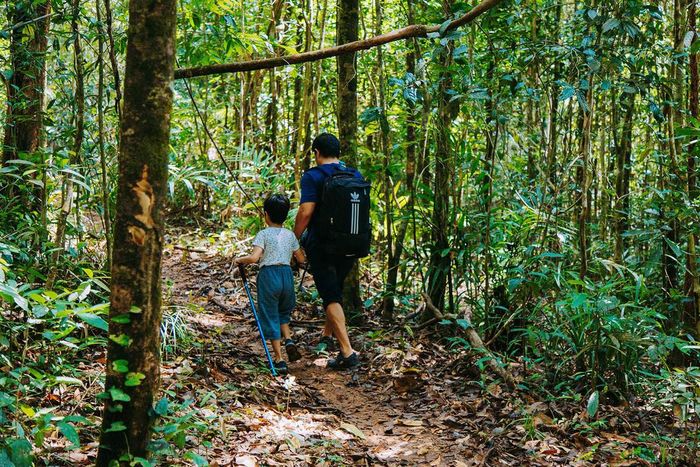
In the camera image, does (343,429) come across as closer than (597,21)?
Yes

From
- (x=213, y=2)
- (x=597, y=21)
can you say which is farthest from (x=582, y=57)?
(x=213, y=2)

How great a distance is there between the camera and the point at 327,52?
197 inches

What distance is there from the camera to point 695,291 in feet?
19.7

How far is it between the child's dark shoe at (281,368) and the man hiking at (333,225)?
0.55 metres

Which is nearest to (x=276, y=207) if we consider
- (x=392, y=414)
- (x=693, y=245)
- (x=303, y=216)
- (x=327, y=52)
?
(x=303, y=216)

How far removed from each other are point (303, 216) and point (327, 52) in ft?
5.40

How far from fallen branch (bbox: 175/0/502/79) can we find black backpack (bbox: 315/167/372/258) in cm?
123

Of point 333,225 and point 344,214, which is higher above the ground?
point 344,214

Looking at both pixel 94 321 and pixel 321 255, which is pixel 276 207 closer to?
pixel 321 255

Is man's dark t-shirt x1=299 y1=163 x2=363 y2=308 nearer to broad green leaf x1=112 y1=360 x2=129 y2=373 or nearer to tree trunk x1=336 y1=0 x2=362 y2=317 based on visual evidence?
tree trunk x1=336 y1=0 x2=362 y2=317

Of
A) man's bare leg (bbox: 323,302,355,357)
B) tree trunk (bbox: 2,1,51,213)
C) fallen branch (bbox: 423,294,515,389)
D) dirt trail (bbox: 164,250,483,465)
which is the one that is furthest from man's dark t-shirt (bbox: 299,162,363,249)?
tree trunk (bbox: 2,1,51,213)

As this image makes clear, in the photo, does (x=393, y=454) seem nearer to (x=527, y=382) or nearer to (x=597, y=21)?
(x=527, y=382)

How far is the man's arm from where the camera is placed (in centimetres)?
606

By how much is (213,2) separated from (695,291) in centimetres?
530
